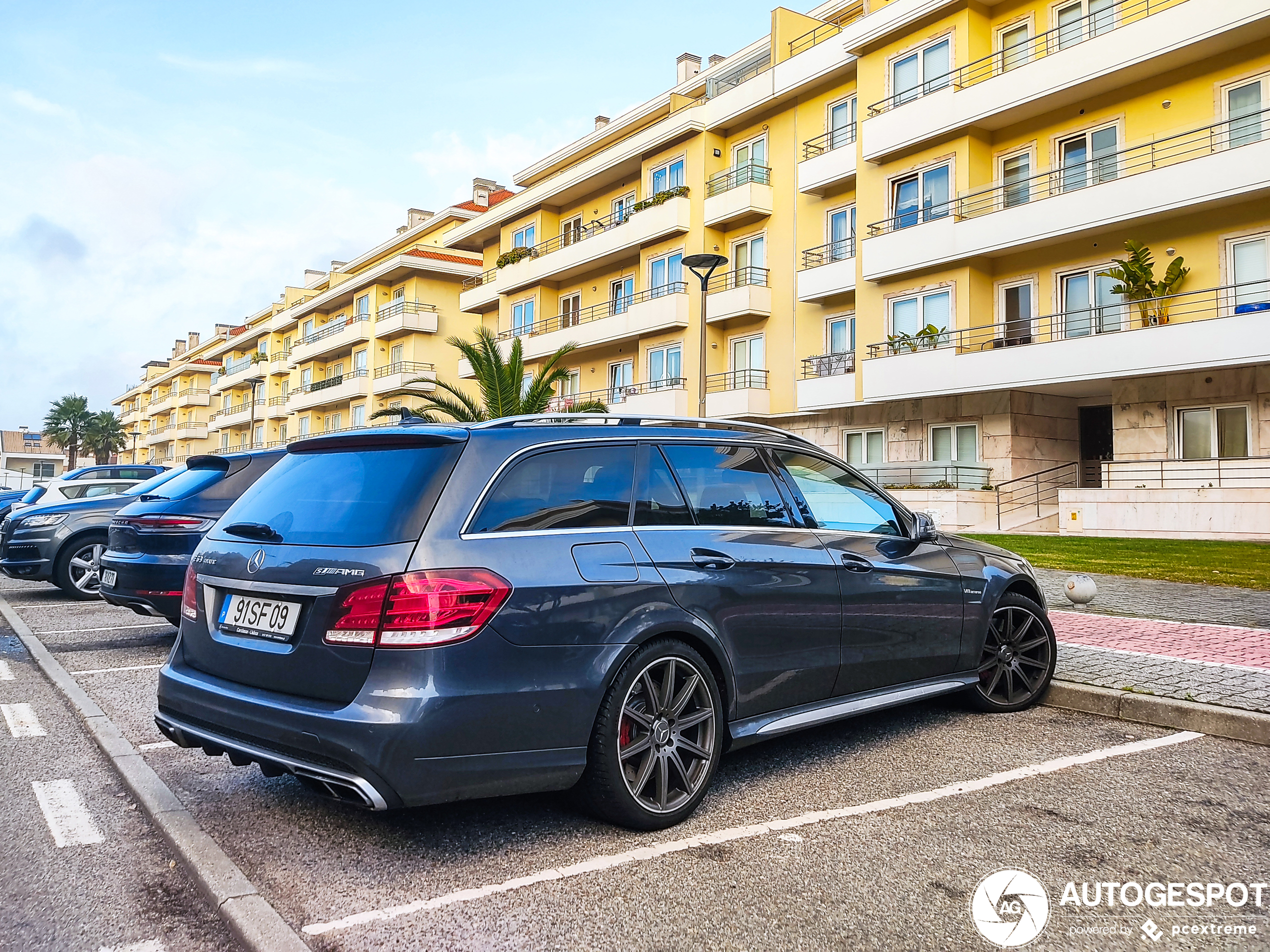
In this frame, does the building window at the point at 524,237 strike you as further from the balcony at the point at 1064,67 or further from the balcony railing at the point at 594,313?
the balcony at the point at 1064,67

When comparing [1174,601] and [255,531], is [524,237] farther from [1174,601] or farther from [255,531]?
[255,531]

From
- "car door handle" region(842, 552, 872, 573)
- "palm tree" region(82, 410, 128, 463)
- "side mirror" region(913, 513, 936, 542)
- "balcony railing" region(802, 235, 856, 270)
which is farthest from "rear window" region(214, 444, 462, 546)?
"palm tree" region(82, 410, 128, 463)

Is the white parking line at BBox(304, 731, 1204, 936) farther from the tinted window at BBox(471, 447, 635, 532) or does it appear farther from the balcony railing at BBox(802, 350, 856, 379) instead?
the balcony railing at BBox(802, 350, 856, 379)

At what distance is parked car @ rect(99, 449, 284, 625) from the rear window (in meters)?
3.54

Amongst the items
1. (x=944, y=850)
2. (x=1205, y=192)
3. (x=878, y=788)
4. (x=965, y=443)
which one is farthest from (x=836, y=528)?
(x=965, y=443)

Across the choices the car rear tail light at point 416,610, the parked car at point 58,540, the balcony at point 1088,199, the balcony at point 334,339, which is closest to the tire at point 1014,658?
the car rear tail light at point 416,610

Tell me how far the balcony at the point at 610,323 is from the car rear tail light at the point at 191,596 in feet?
80.5

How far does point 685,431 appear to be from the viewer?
4520 mm

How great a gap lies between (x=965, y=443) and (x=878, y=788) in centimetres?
2158

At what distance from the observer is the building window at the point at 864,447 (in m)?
26.8

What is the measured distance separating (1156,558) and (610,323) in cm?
2236

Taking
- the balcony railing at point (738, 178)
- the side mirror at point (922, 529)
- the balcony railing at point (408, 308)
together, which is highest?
the balcony railing at point (738, 178)

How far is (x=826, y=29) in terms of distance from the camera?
29.3 meters

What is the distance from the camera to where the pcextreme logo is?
2.97 m
